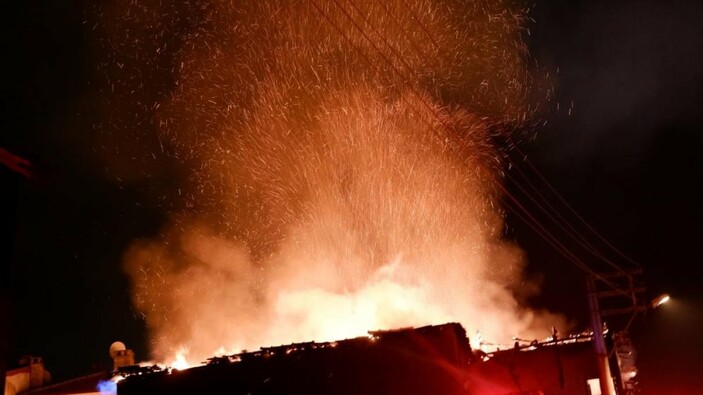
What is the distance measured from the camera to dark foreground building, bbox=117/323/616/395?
13.0 meters

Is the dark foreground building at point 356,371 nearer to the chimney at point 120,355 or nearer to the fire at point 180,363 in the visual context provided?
the fire at point 180,363

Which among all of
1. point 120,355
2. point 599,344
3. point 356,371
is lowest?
point 356,371

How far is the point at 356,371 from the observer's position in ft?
44.8

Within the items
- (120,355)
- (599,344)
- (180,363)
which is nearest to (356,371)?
(180,363)

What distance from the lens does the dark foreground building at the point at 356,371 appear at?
42.7 ft

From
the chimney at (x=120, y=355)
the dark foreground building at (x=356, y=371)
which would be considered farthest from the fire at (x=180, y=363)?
the chimney at (x=120, y=355)

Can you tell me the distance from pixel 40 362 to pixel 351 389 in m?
15.0

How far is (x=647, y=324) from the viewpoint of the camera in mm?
32031

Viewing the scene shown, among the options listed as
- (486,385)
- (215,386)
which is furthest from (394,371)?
(215,386)

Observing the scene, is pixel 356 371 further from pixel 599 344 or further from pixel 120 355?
pixel 120 355

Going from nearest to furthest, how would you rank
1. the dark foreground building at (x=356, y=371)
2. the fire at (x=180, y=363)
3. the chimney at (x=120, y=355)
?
1. the dark foreground building at (x=356, y=371)
2. the fire at (x=180, y=363)
3. the chimney at (x=120, y=355)

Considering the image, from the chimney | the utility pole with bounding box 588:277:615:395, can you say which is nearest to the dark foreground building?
the utility pole with bounding box 588:277:615:395

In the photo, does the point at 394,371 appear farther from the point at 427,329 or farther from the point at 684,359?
the point at 684,359

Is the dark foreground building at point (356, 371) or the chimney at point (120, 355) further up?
the chimney at point (120, 355)
